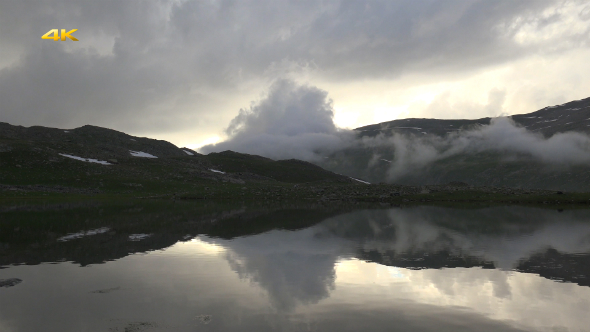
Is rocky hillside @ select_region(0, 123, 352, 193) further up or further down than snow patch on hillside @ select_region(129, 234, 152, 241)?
further up

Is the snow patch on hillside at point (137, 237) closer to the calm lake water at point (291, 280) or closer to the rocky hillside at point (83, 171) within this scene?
the calm lake water at point (291, 280)

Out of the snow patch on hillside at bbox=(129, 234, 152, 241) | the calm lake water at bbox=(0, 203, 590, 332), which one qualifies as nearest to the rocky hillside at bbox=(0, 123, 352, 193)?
the calm lake water at bbox=(0, 203, 590, 332)

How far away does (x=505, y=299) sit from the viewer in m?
16.0

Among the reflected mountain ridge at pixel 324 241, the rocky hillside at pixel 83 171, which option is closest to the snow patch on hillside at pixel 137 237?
the reflected mountain ridge at pixel 324 241

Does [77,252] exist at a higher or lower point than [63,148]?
lower

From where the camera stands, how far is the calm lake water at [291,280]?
13531mm

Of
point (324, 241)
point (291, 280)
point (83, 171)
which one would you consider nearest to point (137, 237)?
point (324, 241)

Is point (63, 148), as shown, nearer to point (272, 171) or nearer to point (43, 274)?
point (272, 171)

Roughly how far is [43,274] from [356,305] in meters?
15.8

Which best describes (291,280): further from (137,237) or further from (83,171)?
(83,171)

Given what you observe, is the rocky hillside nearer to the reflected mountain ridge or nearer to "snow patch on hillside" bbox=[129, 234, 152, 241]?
the reflected mountain ridge

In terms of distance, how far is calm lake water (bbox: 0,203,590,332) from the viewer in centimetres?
1353

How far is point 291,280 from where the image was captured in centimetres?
1873

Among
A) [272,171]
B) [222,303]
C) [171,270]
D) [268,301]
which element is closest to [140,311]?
[222,303]
